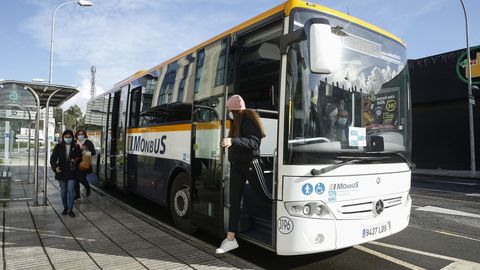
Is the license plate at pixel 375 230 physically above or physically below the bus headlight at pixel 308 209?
below

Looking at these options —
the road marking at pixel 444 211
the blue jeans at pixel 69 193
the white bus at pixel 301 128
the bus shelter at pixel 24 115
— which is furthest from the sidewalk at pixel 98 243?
the road marking at pixel 444 211

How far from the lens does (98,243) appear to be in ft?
18.2

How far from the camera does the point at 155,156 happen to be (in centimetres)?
733

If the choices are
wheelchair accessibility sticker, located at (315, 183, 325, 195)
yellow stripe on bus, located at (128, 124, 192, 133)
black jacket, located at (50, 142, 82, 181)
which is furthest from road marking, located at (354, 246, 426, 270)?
black jacket, located at (50, 142, 82, 181)

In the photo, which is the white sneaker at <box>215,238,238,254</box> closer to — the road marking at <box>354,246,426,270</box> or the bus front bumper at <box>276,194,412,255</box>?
the bus front bumper at <box>276,194,412,255</box>

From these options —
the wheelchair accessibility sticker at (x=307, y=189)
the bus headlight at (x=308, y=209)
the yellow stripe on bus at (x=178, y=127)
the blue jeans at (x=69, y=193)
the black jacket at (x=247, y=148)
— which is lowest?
the blue jeans at (x=69, y=193)

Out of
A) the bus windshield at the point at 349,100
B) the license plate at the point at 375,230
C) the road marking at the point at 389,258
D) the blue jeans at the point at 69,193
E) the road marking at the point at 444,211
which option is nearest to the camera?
the bus windshield at the point at 349,100

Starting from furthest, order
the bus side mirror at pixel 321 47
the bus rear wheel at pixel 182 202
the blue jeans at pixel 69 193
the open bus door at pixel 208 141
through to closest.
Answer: the blue jeans at pixel 69 193 → the bus rear wheel at pixel 182 202 → the open bus door at pixel 208 141 → the bus side mirror at pixel 321 47

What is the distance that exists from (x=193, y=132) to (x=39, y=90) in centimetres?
579

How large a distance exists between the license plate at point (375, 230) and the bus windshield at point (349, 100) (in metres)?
0.88

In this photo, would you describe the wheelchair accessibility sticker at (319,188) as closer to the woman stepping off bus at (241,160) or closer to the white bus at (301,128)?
the white bus at (301,128)

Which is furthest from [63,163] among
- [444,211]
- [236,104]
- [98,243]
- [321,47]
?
[444,211]

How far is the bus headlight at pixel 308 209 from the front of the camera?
13.7 ft

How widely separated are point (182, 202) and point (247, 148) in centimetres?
207
